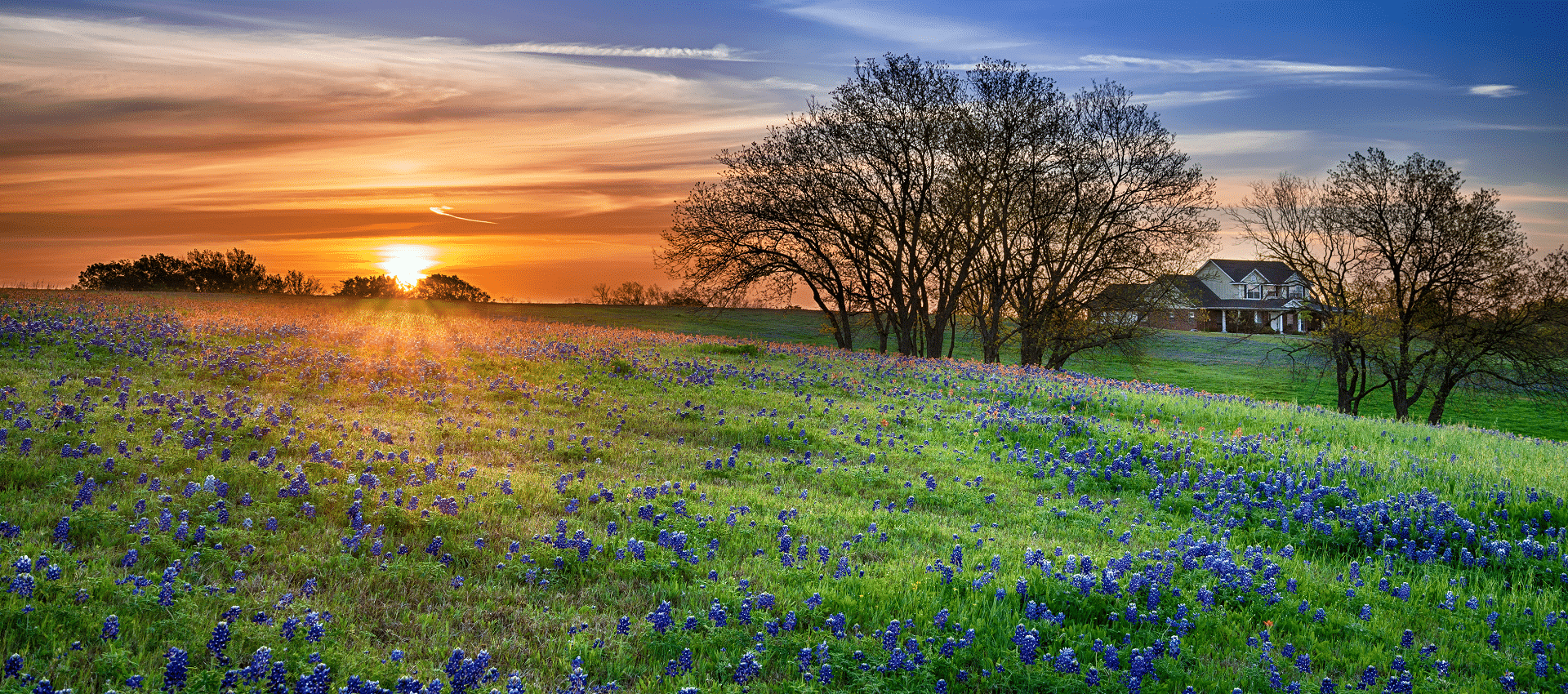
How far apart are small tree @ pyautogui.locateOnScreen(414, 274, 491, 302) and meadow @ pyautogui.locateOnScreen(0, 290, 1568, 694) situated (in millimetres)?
69147

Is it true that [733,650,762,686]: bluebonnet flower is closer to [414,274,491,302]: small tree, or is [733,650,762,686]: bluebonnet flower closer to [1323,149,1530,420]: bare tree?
[1323,149,1530,420]: bare tree

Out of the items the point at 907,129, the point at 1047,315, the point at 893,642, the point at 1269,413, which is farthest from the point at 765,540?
the point at 1047,315

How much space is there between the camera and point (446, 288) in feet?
273

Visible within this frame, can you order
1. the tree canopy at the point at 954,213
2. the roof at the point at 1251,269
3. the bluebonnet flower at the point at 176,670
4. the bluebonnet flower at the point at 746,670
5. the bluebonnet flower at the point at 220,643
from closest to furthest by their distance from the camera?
the bluebonnet flower at the point at 176,670 < the bluebonnet flower at the point at 220,643 < the bluebonnet flower at the point at 746,670 < the tree canopy at the point at 954,213 < the roof at the point at 1251,269

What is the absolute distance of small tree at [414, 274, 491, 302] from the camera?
261ft

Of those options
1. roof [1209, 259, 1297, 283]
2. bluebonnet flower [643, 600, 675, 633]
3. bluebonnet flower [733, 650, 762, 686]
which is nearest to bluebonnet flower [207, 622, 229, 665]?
bluebonnet flower [643, 600, 675, 633]

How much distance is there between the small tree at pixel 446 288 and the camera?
7962 cm

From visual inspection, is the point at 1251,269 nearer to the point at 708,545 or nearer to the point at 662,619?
the point at 708,545

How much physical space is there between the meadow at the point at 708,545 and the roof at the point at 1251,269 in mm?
99401

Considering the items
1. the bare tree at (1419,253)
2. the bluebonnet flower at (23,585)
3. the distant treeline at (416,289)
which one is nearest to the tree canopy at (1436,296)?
the bare tree at (1419,253)

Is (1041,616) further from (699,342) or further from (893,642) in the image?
(699,342)

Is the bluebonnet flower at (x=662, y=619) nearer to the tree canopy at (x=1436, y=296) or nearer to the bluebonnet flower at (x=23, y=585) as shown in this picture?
the bluebonnet flower at (x=23, y=585)

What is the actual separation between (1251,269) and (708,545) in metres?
115

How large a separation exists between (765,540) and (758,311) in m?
92.4
